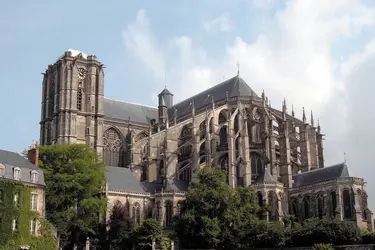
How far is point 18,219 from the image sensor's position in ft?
109

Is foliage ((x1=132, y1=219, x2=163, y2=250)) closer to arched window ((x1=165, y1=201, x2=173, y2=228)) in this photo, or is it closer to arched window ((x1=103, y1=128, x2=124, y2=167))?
arched window ((x1=165, y1=201, x2=173, y2=228))

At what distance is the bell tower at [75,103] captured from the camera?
56250mm

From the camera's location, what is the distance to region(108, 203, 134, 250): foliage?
43.9 metres

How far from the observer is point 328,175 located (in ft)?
158

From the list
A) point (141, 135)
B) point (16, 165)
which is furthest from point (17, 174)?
point (141, 135)

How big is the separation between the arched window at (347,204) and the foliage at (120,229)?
1809cm

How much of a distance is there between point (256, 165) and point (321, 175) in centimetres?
757

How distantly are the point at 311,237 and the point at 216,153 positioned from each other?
63.3ft

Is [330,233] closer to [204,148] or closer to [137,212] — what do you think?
[137,212]

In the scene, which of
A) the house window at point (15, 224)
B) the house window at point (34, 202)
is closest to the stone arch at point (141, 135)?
the house window at point (34, 202)

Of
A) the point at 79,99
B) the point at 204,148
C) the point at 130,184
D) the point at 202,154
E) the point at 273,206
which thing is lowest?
the point at 273,206

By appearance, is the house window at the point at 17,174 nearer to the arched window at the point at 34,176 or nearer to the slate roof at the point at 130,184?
the arched window at the point at 34,176

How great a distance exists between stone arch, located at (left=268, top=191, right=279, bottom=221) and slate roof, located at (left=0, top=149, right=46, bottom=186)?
20.9 meters

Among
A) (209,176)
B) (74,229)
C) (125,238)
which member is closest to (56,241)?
(74,229)
